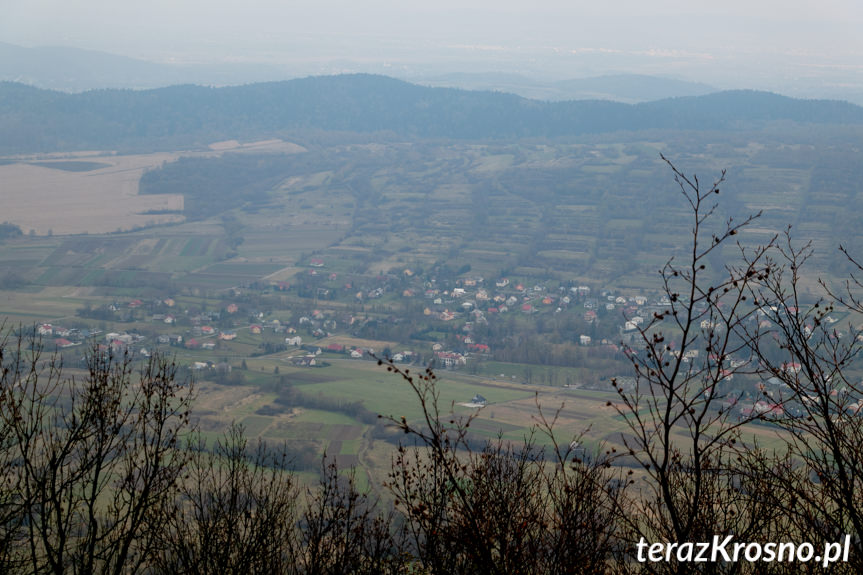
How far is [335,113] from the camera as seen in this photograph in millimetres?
124062

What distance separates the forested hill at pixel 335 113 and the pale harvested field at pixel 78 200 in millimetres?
17974

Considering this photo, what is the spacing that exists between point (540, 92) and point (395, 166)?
58887 millimetres

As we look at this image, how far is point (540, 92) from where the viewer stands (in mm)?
146000

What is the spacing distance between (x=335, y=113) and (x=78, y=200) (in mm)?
59697

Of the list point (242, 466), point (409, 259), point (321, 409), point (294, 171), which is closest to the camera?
point (242, 466)

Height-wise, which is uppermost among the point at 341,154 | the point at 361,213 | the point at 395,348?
the point at 341,154

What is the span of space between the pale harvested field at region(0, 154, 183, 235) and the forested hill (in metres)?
18.0

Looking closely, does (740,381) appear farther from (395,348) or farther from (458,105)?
(458,105)

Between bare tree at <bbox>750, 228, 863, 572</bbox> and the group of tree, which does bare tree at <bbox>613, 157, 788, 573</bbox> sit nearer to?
the group of tree

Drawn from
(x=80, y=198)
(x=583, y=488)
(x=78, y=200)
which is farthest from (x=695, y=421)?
(x=80, y=198)

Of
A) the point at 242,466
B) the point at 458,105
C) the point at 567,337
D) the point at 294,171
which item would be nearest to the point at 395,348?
the point at 567,337

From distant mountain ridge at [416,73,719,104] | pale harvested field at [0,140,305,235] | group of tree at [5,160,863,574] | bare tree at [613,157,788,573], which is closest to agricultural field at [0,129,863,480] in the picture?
pale harvested field at [0,140,305,235]

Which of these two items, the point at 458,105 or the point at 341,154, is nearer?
the point at 341,154

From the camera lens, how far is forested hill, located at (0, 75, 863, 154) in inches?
4033
